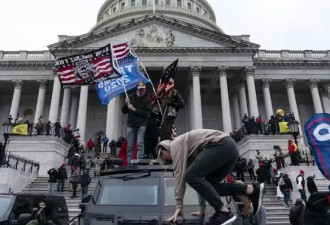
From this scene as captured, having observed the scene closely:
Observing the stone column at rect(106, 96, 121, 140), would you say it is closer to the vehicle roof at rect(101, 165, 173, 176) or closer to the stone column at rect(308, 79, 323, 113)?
the stone column at rect(308, 79, 323, 113)

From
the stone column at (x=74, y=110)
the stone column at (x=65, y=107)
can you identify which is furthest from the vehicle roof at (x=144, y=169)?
the stone column at (x=74, y=110)

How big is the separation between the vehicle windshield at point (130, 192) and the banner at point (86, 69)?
804 cm

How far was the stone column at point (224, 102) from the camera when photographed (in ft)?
105

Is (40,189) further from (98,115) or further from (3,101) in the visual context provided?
(3,101)

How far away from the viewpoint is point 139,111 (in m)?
7.34

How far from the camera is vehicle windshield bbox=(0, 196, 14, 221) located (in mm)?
7260

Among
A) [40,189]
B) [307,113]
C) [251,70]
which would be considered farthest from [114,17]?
[40,189]

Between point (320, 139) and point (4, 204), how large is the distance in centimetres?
742

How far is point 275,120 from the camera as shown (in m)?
28.4

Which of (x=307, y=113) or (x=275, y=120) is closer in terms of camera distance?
(x=275, y=120)

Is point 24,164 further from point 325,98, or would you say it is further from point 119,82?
point 325,98

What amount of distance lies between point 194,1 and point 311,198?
68.6 meters

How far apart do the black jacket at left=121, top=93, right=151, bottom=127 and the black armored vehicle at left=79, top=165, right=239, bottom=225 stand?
2382 millimetres

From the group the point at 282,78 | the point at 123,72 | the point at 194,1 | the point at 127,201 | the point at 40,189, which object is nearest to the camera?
the point at 127,201
